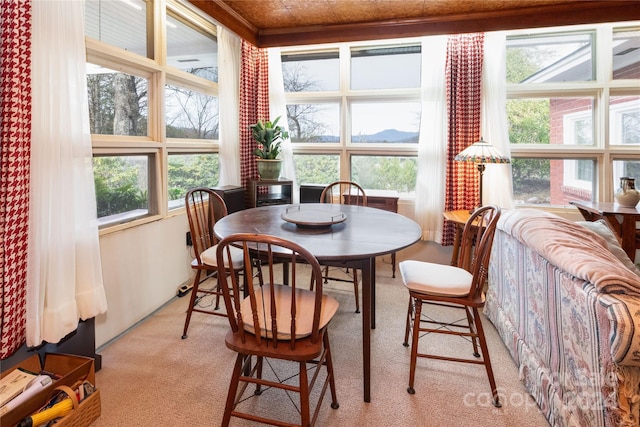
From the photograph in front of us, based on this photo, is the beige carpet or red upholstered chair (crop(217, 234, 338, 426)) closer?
red upholstered chair (crop(217, 234, 338, 426))

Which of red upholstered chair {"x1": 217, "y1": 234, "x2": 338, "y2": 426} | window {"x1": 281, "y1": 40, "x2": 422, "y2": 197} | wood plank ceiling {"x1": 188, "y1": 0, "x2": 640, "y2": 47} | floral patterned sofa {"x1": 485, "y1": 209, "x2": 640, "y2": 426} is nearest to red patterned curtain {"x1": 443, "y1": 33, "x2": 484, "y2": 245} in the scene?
wood plank ceiling {"x1": 188, "y1": 0, "x2": 640, "y2": 47}

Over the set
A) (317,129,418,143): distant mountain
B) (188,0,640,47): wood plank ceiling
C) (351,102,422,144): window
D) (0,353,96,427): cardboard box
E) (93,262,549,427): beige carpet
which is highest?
(188,0,640,47): wood plank ceiling

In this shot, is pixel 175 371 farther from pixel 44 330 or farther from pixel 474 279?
pixel 474 279

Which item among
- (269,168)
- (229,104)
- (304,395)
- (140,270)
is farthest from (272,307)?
(229,104)

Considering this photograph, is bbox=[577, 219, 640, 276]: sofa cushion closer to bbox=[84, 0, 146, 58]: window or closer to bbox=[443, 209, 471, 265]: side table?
bbox=[443, 209, 471, 265]: side table

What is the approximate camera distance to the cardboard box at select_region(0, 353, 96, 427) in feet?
4.90

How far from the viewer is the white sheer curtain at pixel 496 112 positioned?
3.38 meters

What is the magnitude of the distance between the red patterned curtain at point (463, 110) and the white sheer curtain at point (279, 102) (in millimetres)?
1648

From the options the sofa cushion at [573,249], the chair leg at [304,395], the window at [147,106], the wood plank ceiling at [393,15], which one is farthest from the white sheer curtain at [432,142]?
the chair leg at [304,395]

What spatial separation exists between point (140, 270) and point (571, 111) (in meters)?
4.04

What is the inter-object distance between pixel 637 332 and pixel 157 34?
3133mm

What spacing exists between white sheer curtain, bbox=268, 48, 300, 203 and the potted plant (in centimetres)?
27

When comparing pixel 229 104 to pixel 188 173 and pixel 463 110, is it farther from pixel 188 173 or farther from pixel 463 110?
pixel 463 110

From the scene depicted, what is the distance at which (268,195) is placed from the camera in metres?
3.88
